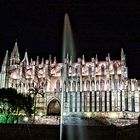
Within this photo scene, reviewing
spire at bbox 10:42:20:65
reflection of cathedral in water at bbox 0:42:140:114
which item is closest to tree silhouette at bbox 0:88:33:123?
reflection of cathedral in water at bbox 0:42:140:114

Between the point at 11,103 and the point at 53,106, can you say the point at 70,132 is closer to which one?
the point at 11,103

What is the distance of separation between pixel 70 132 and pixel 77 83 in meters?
38.6

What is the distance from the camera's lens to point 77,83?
6825 cm

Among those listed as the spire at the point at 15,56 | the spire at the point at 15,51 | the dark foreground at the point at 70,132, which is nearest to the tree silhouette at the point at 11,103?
the dark foreground at the point at 70,132

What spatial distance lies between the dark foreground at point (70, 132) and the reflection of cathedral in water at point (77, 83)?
35.5m

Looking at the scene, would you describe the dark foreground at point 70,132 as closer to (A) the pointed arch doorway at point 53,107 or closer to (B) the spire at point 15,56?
(A) the pointed arch doorway at point 53,107

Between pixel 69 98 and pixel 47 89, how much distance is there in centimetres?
629

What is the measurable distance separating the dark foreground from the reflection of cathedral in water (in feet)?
117

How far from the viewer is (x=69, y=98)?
223 feet

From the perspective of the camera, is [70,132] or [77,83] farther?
[77,83]

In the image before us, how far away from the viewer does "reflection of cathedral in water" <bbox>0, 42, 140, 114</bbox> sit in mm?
64625

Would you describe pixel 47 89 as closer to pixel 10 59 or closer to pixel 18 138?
pixel 10 59

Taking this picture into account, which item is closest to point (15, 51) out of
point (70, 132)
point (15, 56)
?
point (15, 56)

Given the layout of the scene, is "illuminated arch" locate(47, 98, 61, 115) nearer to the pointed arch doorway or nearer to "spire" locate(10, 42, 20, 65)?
the pointed arch doorway
